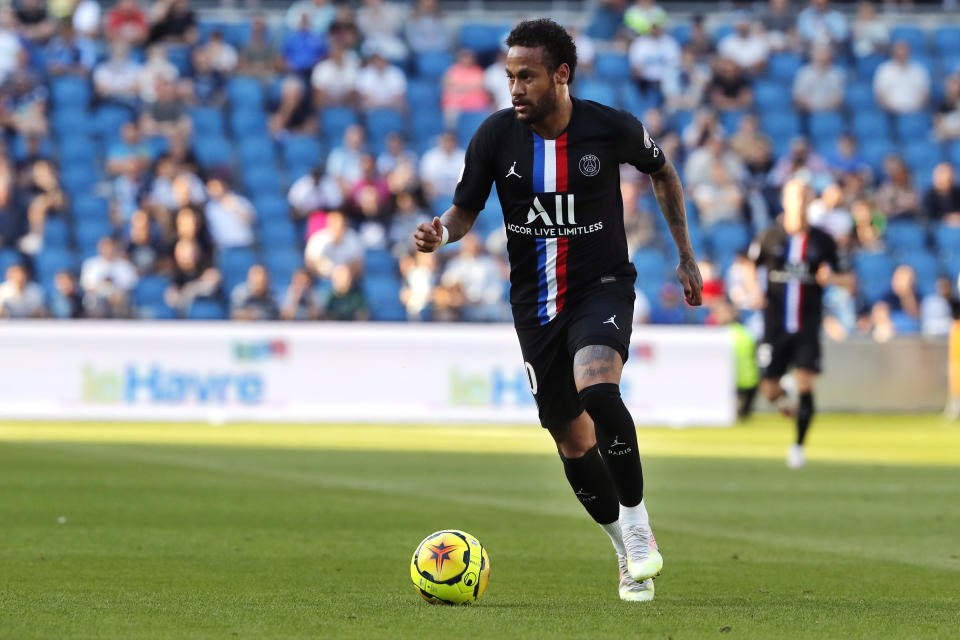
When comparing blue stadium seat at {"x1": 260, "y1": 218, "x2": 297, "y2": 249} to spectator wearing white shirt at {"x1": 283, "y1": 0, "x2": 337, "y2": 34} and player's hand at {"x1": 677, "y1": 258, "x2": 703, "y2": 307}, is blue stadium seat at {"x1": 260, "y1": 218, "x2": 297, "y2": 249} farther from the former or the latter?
player's hand at {"x1": 677, "y1": 258, "x2": 703, "y2": 307}

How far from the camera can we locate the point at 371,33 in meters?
26.1

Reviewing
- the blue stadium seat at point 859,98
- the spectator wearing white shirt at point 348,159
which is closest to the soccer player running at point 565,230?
the spectator wearing white shirt at point 348,159

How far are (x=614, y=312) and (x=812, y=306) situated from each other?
8825mm

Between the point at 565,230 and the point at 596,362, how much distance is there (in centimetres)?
68

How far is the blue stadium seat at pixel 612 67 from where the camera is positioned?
26312 mm

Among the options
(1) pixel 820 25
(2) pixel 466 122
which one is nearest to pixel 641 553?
(2) pixel 466 122

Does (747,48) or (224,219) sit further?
(747,48)

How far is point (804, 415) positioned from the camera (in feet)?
49.2

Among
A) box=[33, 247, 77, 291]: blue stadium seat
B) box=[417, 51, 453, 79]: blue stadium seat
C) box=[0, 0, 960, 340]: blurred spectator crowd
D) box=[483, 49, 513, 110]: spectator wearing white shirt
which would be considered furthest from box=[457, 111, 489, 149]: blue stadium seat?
box=[33, 247, 77, 291]: blue stadium seat

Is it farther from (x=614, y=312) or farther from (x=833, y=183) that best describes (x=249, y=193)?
(x=614, y=312)

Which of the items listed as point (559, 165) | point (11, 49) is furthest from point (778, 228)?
point (11, 49)

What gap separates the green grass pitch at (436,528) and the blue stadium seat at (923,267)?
297 inches

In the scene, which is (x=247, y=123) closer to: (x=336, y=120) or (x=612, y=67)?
(x=336, y=120)

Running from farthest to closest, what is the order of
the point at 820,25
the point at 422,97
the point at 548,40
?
the point at 820,25, the point at 422,97, the point at 548,40
